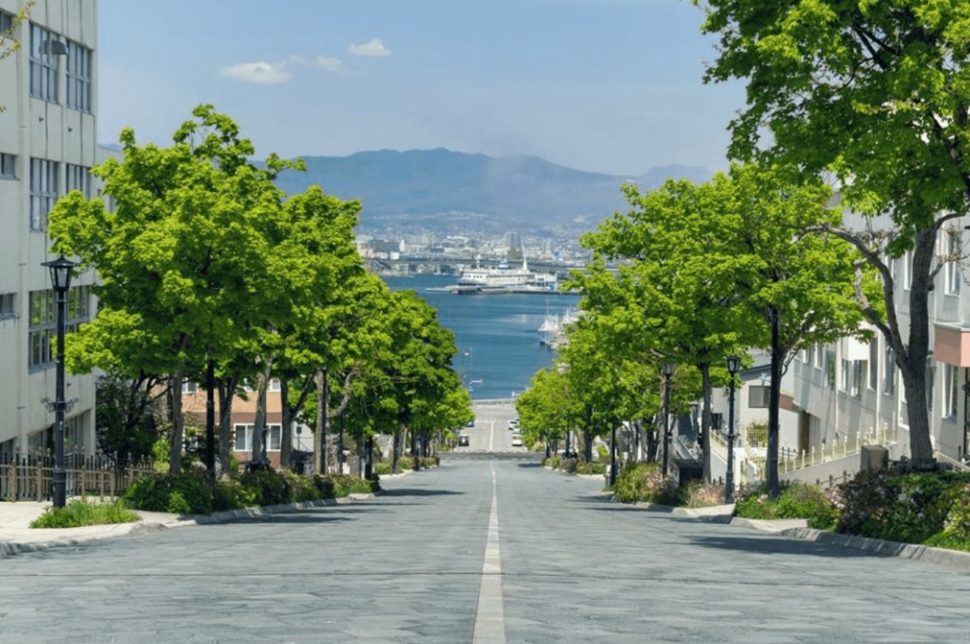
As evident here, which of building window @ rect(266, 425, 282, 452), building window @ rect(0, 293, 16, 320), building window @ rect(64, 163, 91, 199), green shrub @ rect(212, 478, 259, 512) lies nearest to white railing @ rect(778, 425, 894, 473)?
green shrub @ rect(212, 478, 259, 512)

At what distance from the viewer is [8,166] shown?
→ 1854 inches

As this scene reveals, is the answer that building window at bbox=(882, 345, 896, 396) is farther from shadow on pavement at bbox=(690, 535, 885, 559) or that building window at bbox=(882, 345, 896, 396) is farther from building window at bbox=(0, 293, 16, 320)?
building window at bbox=(0, 293, 16, 320)

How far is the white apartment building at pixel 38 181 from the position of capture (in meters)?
46.4

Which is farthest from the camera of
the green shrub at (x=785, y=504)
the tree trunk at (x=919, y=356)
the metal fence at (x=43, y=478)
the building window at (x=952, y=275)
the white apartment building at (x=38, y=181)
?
the white apartment building at (x=38, y=181)

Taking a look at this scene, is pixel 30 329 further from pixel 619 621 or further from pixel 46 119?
pixel 619 621

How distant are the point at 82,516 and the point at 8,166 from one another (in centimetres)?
2167

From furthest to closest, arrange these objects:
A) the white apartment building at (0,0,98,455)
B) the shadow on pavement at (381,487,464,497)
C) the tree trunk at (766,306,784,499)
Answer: the shadow on pavement at (381,487,464,497)
the white apartment building at (0,0,98,455)
the tree trunk at (766,306,784,499)

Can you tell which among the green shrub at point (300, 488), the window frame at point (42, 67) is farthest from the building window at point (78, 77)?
the green shrub at point (300, 488)

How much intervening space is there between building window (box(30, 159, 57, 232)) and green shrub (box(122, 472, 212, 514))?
1706 cm

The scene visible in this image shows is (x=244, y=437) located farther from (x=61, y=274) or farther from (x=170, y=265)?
(x=61, y=274)

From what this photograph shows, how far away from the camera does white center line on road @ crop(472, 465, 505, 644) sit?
424 inches

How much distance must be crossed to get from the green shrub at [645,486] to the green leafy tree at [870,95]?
2855 centimetres

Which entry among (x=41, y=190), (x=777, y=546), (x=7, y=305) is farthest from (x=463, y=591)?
(x=41, y=190)

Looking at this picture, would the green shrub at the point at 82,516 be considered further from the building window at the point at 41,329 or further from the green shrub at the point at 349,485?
the green shrub at the point at 349,485
